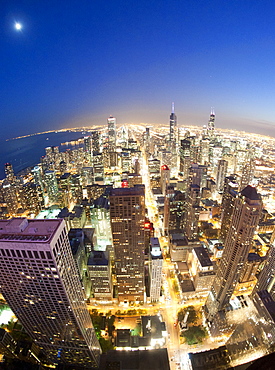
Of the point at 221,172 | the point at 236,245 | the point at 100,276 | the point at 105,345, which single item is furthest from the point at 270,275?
the point at 221,172

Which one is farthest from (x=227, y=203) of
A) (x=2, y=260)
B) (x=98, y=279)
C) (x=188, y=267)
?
(x=2, y=260)

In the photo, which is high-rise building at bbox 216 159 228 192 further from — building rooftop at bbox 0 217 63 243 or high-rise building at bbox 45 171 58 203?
building rooftop at bbox 0 217 63 243

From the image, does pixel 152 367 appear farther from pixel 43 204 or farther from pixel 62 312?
pixel 43 204

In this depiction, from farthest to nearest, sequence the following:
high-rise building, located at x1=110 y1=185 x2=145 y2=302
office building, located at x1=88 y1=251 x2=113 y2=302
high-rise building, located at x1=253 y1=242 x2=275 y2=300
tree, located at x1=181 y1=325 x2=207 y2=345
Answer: office building, located at x1=88 y1=251 x2=113 y2=302 → high-rise building, located at x1=253 y1=242 x2=275 y2=300 → tree, located at x1=181 y1=325 x2=207 y2=345 → high-rise building, located at x1=110 y1=185 x2=145 y2=302

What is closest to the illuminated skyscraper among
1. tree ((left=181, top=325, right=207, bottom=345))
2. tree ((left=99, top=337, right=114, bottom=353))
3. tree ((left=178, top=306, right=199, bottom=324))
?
tree ((left=178, top=306, right=199, bottom=324))

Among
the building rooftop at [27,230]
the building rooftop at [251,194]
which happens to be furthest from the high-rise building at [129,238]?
the building rooftop at [27,230]

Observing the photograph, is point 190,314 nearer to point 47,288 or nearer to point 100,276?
point 100,276
